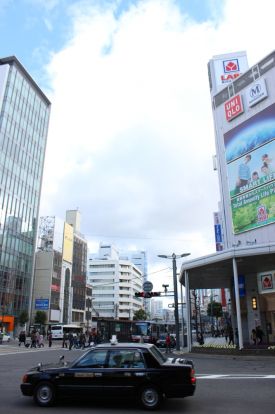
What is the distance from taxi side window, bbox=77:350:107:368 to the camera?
9.35m

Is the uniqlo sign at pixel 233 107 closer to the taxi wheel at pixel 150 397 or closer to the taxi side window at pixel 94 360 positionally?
the taxi side window at pixel 94 360

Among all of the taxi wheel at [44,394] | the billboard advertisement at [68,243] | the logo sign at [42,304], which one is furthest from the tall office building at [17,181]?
the taxi wheel at [44,394]

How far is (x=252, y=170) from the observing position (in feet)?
108

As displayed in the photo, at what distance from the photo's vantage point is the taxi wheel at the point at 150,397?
886 centimetres

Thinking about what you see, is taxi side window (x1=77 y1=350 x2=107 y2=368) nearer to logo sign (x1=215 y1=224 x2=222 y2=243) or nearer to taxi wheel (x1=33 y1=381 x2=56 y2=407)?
taxi wheel (x1=33 y1=381 x2=56 y2=407)

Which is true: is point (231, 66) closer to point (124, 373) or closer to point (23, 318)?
point (124, 373)

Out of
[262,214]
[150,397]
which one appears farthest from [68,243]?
[150,397]

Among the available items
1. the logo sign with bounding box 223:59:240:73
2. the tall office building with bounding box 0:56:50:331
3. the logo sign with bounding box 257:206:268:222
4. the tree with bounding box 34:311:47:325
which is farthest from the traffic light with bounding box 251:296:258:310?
the tree with bounding box 34:311:47:325

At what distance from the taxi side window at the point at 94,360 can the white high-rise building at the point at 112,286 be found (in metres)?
114

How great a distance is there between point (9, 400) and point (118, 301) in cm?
11891


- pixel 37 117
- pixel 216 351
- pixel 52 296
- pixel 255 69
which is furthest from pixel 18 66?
pixel 216 351

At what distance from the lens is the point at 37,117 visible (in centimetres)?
8481

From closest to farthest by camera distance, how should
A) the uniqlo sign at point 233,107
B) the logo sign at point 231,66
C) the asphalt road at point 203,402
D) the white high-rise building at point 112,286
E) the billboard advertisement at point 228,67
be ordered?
the asphalt road at point 203,402
the uniqlo sign at point 233,107
the billboard advertisement at point 228,67
the logo sign at point 231,66
the white high-rise building at point 112,286

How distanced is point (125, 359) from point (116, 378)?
46 centimetres
